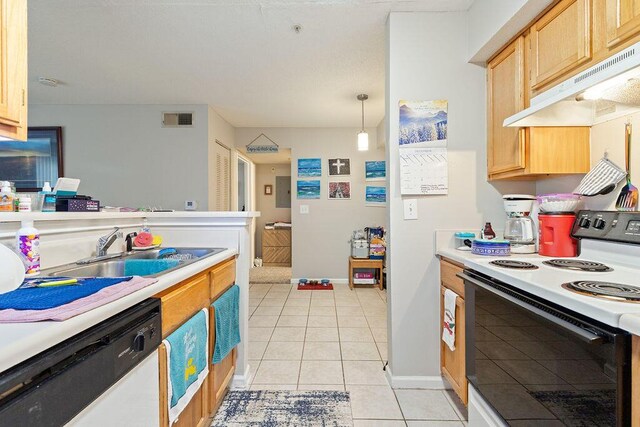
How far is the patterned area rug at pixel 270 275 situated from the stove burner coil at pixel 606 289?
4.08m

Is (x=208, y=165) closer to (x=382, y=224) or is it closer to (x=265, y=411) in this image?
(x=382, y=224)

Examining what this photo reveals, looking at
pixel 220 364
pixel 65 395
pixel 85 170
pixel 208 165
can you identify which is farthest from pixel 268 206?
pixel 65 395

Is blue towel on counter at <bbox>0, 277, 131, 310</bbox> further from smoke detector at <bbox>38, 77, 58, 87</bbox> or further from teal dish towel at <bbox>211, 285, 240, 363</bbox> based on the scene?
smoke detector at <bbox>38, 77, 58, 87</bbox>

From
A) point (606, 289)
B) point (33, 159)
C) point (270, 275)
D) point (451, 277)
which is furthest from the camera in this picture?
point (270, 275)

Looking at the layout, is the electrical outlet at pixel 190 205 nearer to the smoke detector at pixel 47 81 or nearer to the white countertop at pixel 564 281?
the smoke detector at pixel 47 81

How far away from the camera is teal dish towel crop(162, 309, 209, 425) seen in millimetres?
1072

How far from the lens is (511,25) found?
165cm

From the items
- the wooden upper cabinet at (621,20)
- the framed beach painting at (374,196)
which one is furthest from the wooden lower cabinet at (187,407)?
the framed beach painting at (374,196)

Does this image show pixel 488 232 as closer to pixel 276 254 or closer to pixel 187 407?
pixel 187 407

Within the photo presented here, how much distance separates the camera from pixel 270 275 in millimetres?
5160

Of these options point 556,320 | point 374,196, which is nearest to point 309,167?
point 374,196

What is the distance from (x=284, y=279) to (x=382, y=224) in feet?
5.92

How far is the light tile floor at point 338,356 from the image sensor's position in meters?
1.72

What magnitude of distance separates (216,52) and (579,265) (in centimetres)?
286
